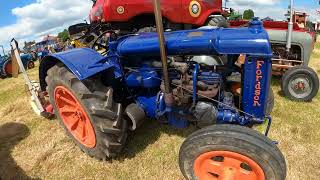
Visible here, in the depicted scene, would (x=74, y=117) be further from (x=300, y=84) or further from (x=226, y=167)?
(x=300, y=84)

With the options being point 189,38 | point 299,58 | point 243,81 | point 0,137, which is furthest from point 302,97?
point 0,137

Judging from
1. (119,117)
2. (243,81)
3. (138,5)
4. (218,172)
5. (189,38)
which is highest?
(138,5)

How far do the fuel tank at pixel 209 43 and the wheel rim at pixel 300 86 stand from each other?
247 cm

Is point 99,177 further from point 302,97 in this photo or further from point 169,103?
point 302,97

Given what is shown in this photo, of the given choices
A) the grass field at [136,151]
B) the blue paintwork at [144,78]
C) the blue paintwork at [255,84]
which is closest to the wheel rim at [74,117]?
the grass field at [136,151]

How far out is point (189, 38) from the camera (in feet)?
9.95

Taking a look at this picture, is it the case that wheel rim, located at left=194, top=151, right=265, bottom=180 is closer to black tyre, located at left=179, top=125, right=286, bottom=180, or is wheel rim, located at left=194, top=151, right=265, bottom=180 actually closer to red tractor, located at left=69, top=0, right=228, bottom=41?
black tyre, located at left=179, top=125, right=286, bottom=180

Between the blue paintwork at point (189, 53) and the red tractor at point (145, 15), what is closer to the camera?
the blue paintwork at point (189, 53)

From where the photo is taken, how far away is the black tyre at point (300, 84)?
494cm

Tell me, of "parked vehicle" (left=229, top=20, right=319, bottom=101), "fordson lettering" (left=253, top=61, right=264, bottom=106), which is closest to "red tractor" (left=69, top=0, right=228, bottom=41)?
"parked vehicle" (left=229, top=20, right=319, bottom=101)

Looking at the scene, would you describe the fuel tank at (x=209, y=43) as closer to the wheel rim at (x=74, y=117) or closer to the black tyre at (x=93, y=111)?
the black tyre at (x=93, y=111)

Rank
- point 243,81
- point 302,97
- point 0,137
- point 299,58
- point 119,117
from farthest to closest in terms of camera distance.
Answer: point 299,58
point 302,97
point 0,137
point 119,117
point 243,81

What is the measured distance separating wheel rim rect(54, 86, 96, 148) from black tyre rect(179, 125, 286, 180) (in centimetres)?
120

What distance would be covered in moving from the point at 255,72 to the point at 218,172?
0.94 meters
